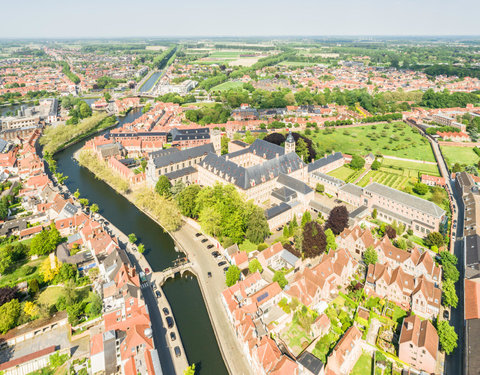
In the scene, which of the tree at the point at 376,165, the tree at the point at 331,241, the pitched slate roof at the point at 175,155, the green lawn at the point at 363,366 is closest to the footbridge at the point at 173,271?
the tree at the point at 331,241

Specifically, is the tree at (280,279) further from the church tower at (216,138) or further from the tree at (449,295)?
the church tower at (216,138)

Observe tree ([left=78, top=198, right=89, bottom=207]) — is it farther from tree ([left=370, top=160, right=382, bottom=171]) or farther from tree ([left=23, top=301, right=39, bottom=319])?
tree ([left=370, top=160, right=382, bottom=171])

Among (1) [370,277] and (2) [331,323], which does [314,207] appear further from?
(2) [331,323]

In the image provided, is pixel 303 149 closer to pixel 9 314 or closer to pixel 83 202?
pixel 83 202

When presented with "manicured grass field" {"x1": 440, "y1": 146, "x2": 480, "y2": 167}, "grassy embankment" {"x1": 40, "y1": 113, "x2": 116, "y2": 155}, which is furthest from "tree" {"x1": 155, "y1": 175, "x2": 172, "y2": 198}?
"manicured grass field" {"x1": 440, "y1": 146, "x2": 480, "y2": 167}

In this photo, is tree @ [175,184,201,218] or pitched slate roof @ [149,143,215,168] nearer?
tree @ [175,184,201,218]

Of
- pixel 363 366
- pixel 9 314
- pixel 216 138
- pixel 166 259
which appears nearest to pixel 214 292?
pixel 166 259
